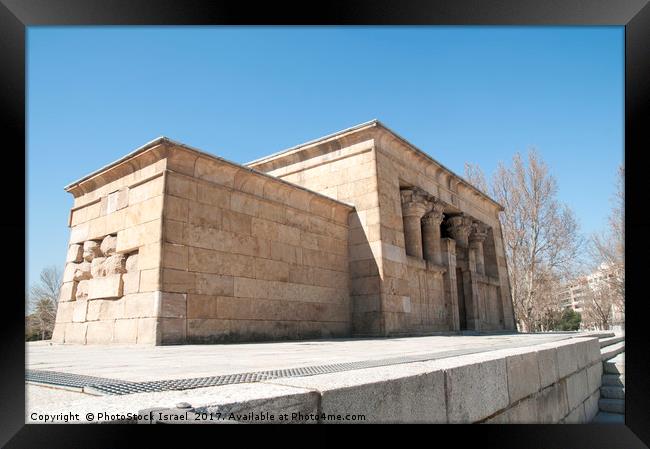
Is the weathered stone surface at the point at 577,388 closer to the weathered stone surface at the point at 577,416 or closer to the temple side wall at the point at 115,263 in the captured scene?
the weathered stone surface at the point at 577,416

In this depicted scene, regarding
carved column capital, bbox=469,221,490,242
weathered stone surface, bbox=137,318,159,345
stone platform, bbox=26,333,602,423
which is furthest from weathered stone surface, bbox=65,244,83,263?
carved column capital, bbox=469,221,490,242

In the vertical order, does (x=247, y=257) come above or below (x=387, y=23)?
below

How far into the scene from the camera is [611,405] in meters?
8.51

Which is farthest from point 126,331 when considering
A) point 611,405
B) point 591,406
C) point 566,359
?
point 611,405

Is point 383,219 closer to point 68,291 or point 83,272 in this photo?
point 83,272

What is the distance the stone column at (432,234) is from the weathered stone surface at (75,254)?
9145 mm

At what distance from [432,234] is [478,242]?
3960mm

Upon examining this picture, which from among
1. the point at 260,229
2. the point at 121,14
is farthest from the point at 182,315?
the point at 121,14

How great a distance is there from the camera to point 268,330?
900 centimetres

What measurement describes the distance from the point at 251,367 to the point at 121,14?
2715 millimetres

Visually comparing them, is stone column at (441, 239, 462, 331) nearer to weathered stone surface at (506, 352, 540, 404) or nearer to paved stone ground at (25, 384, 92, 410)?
weathered stone surface at (506, 352, 540, 404)

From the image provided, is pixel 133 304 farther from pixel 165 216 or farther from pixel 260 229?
pixel 260 229

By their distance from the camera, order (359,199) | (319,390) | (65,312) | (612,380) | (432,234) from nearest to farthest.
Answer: (319,390) < (65,312) < (612,380) < (359,199) < (432,234)

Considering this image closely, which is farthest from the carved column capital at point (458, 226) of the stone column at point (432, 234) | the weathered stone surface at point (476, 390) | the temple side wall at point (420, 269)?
the weathered stone surface at point (476, 390)
